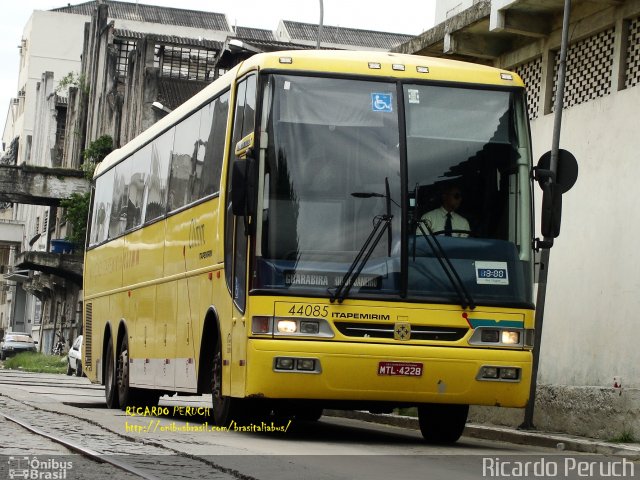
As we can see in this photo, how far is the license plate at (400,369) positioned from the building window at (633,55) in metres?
5.39

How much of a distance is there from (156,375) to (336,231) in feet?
17.5

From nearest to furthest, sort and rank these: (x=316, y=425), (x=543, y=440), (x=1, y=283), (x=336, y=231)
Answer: (x=336, y=231), (x=543, y=440), (x=316, y=425), (x=1, y=283)

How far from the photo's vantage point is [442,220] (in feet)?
41.3

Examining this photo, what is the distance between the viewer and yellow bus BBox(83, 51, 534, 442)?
12.3 m

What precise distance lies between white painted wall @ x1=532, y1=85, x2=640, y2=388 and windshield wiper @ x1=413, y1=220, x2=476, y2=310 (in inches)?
136

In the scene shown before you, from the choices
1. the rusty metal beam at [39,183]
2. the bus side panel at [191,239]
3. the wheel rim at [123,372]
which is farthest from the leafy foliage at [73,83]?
the bus side panel at [191,239]

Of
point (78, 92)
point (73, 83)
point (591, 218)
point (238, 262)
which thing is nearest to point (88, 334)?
point (591, 218)

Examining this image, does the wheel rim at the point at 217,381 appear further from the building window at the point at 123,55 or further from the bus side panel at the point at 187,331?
the building window at the point at 123,55

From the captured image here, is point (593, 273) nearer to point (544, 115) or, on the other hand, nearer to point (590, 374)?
point (590, 374)

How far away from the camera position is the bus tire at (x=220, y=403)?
532 inches

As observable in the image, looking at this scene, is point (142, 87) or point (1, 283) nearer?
point (142, 87)

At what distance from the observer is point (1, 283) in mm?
103750

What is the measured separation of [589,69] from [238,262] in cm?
643

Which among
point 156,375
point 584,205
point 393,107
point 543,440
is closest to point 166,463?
point 393,107
